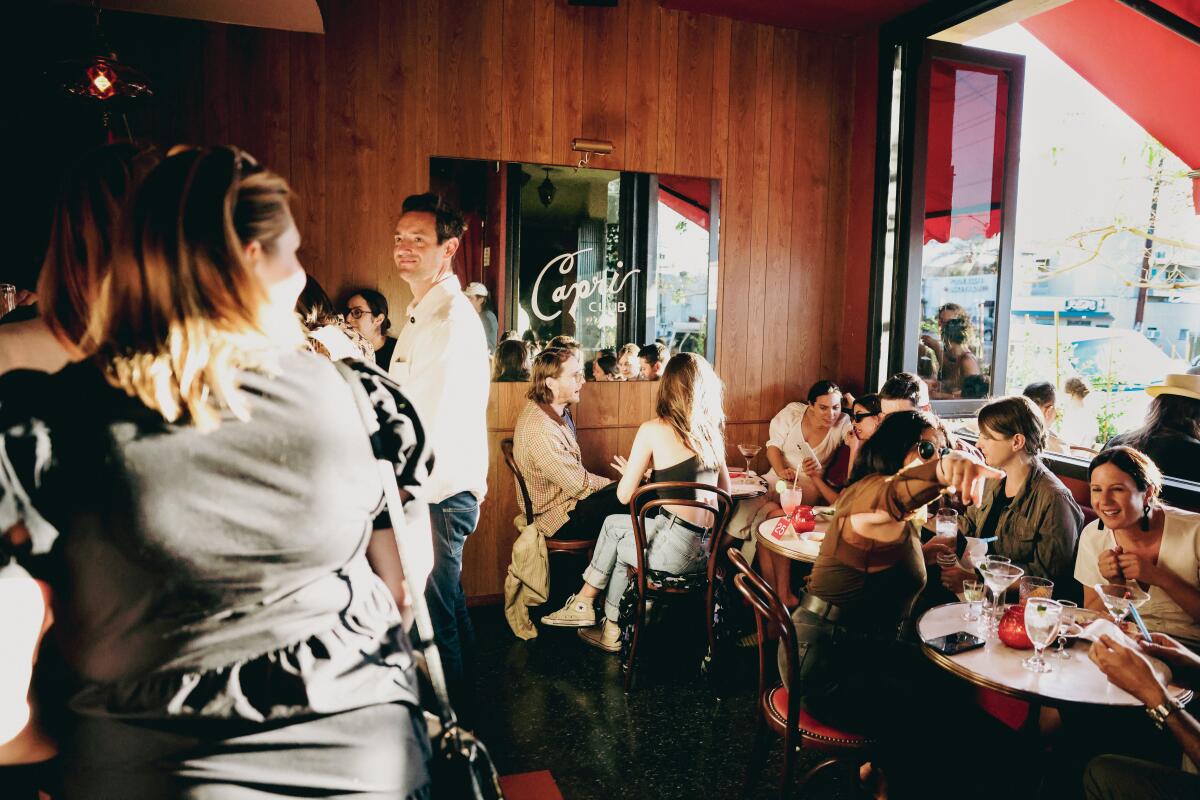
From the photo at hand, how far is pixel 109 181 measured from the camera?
127 centimetres

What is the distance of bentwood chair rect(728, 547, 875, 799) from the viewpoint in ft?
7.18

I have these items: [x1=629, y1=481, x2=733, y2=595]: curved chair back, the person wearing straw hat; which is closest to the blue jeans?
[x1=629, y1=481, x2=733, y2=595]: curved chair back

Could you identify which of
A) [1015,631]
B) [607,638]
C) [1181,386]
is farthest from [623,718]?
[1181,386]

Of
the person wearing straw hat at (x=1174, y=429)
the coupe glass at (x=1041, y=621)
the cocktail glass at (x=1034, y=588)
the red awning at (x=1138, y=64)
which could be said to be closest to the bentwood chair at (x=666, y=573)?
the cocktail glass at (x=1034, y=588)

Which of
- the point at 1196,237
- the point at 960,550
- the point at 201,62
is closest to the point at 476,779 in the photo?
the point at 960,550

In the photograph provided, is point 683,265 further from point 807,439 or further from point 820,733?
point 820,733

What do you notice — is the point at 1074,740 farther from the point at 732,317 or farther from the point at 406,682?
the point at 732,317

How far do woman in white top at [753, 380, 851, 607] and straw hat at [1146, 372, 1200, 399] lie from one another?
153cm

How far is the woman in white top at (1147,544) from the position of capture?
2.42m

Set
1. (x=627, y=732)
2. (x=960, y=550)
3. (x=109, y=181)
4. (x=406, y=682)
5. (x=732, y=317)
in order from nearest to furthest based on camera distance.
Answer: (x=406, y=682)
(x=109, y=181)
(x=627, y=732)
(x=960, y=550)
(x=732, y=317)

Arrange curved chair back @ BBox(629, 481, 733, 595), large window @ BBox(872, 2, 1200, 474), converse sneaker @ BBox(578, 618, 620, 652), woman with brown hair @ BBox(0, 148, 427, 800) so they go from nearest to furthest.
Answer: woman with brown hair @ BBox(0, 148, 427, 800)
curved chair back @ BBox(629, 481, 733, 595)
converse sneaker @ BBox(578, 618, 620, 652)
large window @ BBox(872, 2, 1200, 474)

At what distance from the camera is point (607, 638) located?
3711 millimetres

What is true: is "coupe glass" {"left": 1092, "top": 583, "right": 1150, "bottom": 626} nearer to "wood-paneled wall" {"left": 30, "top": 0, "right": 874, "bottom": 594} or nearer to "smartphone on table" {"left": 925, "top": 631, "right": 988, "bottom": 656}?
"smartphone on table" {"left": 925, "top": 631, "right": 988, "bottom": 656}

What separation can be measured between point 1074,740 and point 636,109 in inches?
146
